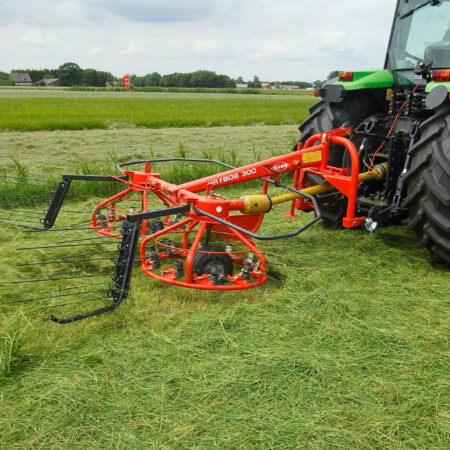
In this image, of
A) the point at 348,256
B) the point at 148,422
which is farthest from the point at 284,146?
the point at 148,422

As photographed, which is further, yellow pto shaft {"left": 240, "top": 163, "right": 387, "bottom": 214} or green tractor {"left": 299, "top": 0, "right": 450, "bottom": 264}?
yellow pto shaft {"left": 240, "top": 163, "right": 387, "bottom": 214}

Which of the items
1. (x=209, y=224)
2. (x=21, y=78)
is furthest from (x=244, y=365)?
(x=21, y=78)

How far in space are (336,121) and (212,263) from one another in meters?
1.84

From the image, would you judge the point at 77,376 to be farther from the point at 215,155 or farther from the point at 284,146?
the point at 284,146

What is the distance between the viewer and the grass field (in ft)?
5.68

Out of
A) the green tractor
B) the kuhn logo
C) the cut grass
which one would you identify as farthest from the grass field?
the kuhn logo

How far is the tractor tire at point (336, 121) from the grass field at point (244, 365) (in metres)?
0.80

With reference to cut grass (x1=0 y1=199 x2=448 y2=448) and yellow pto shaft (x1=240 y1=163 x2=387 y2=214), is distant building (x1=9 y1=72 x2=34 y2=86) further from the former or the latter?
cut grass (x1=0 y1=199 x2=448 y2=448)

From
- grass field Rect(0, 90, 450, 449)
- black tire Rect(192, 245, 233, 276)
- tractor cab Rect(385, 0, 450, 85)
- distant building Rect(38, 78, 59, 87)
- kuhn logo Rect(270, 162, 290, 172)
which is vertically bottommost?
distant building Rect(38, 78, 59, 87)

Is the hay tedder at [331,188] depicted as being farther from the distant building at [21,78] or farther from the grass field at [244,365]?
the distant building at [21,78]

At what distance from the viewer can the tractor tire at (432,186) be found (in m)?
2.92

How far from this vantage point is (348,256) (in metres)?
3.57

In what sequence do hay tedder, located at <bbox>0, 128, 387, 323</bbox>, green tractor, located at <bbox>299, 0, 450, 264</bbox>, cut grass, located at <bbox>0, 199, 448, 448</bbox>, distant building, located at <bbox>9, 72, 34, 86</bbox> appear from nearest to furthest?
cut grass, located at <bbox>0, 199, 448, 448</bbox> < hay tedder, located at <bbox>0, 128, 387, 323</bbox> < green tractor, located at <bbox>299, 0, 450, 264</bbox> < distant building, located at <bbox>9, 72, 34, 86</bbox>

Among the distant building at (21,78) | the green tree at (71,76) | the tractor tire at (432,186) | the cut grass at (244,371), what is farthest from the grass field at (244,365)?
the distant building at (21,78)
